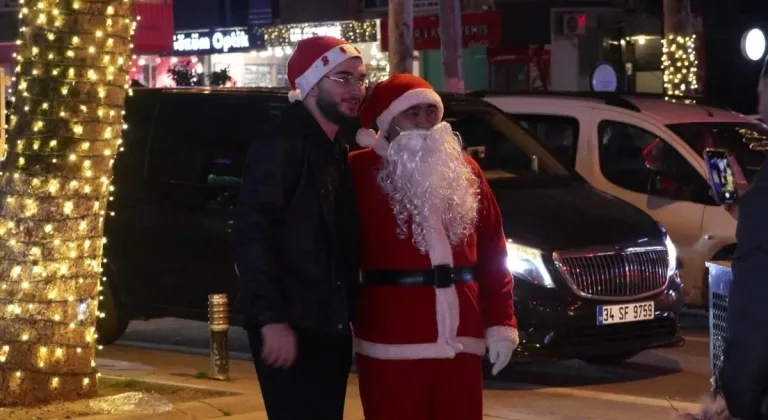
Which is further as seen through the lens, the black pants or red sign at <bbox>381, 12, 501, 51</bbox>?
red sign at <bbox>381, 12, 501, 51</bbox>

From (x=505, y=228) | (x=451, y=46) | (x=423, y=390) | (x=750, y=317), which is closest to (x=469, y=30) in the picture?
(x=451, y=46)

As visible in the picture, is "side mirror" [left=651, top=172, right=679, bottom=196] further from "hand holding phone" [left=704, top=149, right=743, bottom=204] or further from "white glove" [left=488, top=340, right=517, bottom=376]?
"white glove" [left=488, top=340, right=517, bottom=376]

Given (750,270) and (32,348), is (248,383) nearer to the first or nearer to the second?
(32,348)

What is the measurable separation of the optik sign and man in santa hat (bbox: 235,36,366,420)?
29.7 m

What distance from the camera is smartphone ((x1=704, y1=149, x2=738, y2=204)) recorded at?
5834mm

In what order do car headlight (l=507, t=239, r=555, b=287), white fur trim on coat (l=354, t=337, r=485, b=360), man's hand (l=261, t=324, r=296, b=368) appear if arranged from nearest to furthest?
man's hand (l=261, t=324, r=296, b=368) < white fur trim on coat (l=354, t=337, r=485, b=360) < car headlight (l=507, t=239, r=555, b=287)

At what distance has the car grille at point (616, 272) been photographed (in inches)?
382

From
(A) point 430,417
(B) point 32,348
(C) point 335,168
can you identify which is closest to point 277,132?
(C) point 335,168

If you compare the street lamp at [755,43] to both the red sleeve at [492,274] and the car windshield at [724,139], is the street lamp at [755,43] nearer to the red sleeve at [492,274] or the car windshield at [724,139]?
the car windshield at [724,139]

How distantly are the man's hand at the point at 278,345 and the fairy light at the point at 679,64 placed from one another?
18175 mm

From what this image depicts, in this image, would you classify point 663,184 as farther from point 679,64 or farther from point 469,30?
point 469,30

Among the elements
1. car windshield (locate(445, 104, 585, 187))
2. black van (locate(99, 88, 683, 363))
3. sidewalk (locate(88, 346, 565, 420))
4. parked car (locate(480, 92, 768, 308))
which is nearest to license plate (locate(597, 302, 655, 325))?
black van (locate(99, 88, 683, 363))

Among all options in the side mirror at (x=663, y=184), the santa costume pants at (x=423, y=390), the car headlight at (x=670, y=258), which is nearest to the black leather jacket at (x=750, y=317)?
the santa costume pants at (x=423, y=390)

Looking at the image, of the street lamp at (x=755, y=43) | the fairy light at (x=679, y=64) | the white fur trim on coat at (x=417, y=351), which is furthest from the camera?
the fairy light at (x=679, y=64)
